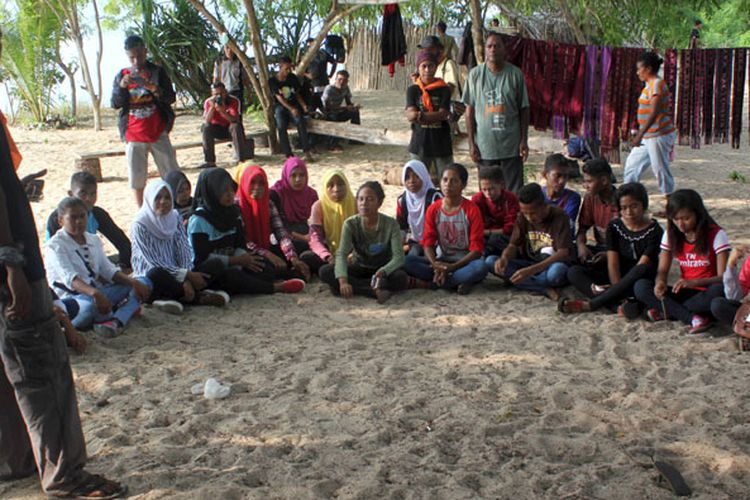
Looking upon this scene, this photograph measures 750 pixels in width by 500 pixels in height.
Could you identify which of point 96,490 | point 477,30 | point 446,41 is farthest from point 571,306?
point 446,41

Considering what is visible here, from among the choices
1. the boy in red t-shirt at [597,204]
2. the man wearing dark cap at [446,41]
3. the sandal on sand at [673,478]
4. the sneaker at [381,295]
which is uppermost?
the man wearing dark cap at [446,41]

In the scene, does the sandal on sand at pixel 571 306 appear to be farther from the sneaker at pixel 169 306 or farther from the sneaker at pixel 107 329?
the sneaker at pixel 107 329

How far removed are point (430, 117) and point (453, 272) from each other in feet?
7.52

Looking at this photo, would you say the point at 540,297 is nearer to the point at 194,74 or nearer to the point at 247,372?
the point at 247,372

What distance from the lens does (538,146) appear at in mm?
9148

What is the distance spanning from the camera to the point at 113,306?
5.10 m

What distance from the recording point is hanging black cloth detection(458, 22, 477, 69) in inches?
384

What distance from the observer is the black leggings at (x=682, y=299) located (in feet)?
15.7

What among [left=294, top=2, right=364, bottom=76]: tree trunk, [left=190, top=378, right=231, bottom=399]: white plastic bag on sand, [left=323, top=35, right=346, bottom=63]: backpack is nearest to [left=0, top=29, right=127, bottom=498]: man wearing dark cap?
[left=190, top=378, right=231, bottom=399]: white plastic bag on sand

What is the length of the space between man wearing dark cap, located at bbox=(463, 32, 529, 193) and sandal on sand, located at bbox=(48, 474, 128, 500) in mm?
4805

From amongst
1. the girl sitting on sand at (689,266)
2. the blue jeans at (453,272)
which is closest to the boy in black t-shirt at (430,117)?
the blue jeans at (453,272)

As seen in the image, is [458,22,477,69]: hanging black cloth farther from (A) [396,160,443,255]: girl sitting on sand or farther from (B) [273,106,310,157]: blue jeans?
(A) [396,160,443,255]: girl sitting on sand

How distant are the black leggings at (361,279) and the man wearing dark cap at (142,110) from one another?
3.13m

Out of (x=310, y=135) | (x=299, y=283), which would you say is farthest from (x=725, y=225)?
(x=310, y=135)
